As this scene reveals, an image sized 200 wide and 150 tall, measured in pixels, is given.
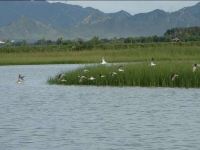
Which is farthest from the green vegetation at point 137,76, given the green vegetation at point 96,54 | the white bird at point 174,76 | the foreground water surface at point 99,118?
the green vegetation at point 96,54

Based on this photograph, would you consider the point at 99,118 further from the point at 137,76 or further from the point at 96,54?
the point at 96,54

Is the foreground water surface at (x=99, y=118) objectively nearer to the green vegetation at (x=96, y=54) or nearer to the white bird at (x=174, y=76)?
the white bird at (x=174, y=76)

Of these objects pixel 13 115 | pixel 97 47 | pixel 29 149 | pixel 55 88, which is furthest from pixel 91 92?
pixel 97 47

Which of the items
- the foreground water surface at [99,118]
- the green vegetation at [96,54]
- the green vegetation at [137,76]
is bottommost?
the foreground water surface at [99,118]

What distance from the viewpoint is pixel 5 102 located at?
31062 millimetres

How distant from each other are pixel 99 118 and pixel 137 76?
10.2 m

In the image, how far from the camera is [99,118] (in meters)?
24.9

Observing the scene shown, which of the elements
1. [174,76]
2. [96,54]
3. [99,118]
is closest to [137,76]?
[174,76]

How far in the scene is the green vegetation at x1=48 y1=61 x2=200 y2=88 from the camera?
33750 mm

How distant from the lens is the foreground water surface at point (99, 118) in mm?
19906

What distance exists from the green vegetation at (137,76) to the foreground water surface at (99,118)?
1.51ft

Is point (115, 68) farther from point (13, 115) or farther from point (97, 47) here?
point (97, 47)

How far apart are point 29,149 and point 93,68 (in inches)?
753

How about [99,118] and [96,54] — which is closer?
[99,118]
